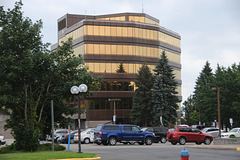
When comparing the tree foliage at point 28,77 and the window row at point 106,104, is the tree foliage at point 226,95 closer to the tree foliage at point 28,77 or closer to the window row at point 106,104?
the window row at point 106,104

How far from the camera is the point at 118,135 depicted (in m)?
34.8

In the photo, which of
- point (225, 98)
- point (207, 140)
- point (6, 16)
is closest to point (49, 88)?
point (6, 16)

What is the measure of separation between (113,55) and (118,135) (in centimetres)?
4262

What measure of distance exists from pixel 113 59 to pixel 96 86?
48408 mm

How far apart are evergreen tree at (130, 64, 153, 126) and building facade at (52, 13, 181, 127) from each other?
8.14 metres

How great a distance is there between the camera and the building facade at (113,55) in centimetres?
7506

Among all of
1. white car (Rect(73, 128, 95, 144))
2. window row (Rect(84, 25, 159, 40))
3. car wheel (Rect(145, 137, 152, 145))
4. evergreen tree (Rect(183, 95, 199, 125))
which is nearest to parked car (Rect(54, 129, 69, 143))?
white car (Rect(73, 128, 95, 144))

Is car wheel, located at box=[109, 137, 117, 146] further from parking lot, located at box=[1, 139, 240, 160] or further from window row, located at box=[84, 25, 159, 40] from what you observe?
window row, located at box=[84, 25, 159, 40]

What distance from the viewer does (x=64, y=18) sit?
88.2m

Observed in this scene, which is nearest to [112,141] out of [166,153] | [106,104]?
[166,153]

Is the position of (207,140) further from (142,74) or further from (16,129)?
(142,74)

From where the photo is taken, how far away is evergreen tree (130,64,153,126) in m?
66.5

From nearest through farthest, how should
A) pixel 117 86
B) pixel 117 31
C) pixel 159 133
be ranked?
pixel 159 133 → pixel 117 86 → pixel 117 31

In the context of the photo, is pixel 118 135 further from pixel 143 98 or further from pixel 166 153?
pixel 143 98
